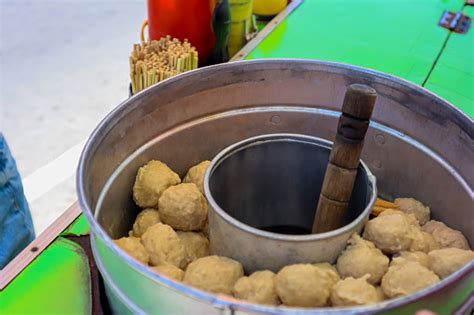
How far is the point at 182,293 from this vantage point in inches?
20.9

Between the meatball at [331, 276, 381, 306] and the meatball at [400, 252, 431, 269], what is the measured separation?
0.36 ft

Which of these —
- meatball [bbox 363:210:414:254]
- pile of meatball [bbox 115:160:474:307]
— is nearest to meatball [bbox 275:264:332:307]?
pile of meatball [bbox 115:160:474:307]

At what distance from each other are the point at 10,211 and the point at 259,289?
3.30 ft

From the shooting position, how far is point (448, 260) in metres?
0.73

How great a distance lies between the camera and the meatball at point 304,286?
642mm

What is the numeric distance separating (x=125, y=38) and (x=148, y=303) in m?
3.04

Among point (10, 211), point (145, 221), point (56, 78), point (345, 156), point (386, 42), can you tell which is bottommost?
point (56, 78)

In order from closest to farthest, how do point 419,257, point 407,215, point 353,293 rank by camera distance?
point 353,293
point 419,257
point 407,215

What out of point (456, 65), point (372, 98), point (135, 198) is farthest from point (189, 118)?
point (456, 65)

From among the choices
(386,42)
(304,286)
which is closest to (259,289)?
(304,286)

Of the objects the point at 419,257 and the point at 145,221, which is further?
the point at 145,221

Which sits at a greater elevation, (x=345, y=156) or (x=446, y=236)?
(x=345, y=156)

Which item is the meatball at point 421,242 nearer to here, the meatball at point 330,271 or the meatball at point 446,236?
the meatball at point 446,236

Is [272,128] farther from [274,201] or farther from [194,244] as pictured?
[194,244]
